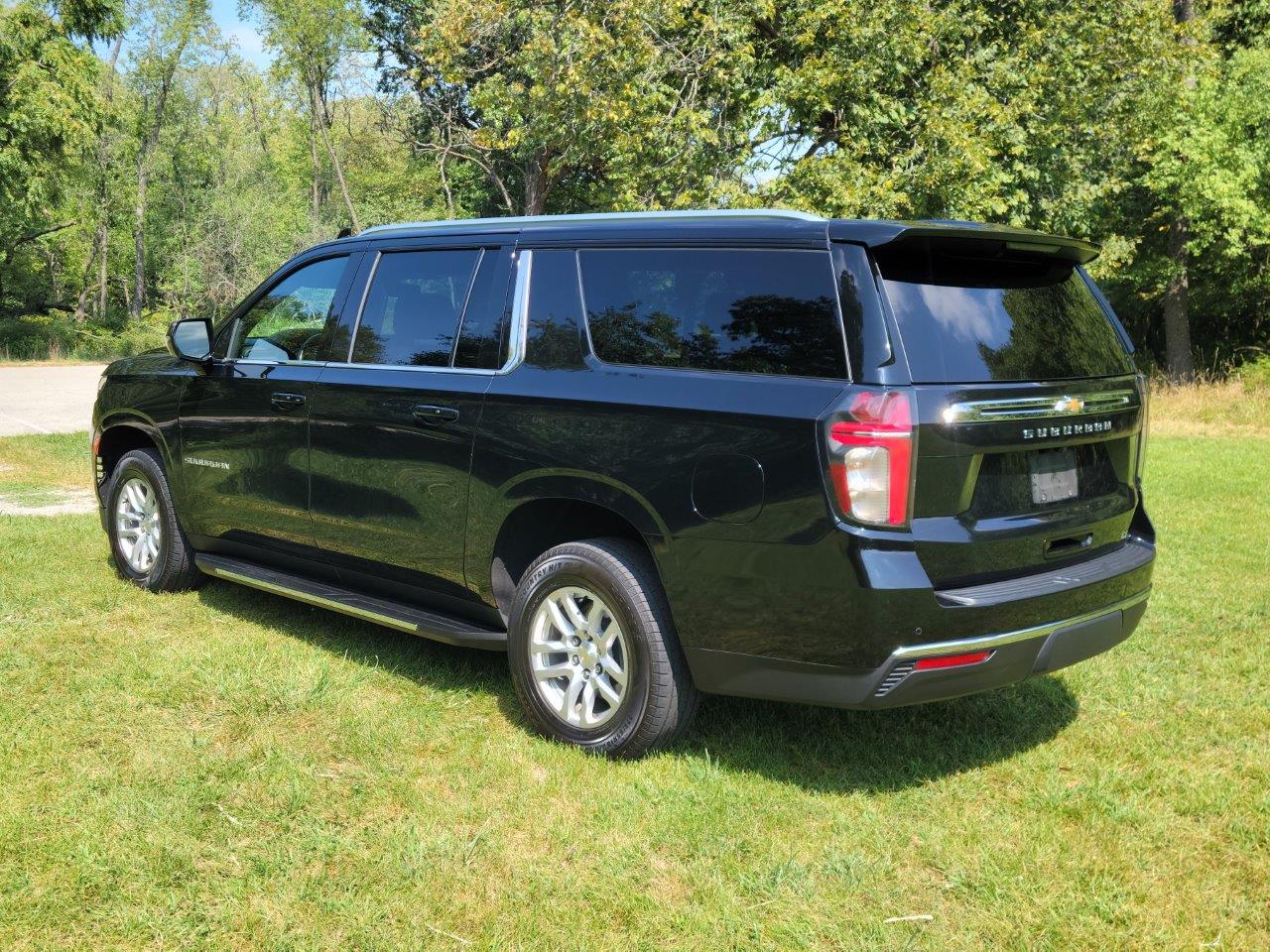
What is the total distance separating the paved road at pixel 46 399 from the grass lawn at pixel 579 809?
10.5 m

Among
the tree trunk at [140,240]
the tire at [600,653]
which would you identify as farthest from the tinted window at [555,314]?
the tree trunk at [140,240]

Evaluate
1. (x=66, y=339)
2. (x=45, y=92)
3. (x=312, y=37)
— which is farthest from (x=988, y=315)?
(x=66, y=339)

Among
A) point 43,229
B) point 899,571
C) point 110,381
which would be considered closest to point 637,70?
point 110,381

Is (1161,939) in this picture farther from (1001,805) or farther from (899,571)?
(899,571)

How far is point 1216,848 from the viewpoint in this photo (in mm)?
3535

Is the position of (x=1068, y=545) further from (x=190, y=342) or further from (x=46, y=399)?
(x=46, y=399)

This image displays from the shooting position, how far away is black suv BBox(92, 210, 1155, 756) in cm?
347

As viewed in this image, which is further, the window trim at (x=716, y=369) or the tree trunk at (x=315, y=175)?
the tree trunk at (x=315, y=175)

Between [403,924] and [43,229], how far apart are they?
153ft

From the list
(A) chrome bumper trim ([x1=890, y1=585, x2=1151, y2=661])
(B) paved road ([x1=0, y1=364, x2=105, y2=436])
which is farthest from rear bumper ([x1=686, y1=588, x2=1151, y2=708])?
(B) paved road ([x1=0, y1=364, x2=105, y2=436])

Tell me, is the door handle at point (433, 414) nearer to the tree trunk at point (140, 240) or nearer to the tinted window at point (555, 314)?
the tinted window at point (555, 314)

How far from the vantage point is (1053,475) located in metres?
3.82

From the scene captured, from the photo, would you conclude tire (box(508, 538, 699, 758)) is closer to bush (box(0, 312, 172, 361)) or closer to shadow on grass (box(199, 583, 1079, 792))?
shadow on grass (box(199, 583, 1079, 792))

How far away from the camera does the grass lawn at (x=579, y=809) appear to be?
3.10m
